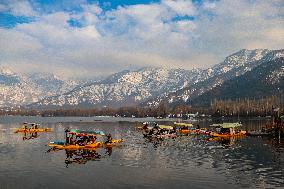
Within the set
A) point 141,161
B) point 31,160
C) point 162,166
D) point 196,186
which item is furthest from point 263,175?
point 31,160

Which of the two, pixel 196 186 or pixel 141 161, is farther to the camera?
pixel 141 161

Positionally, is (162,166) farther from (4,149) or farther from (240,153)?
(4,149)

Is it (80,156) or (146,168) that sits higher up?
(80,156)

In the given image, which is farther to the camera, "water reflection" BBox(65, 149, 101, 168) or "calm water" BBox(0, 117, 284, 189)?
"water reflection" BBox(65, 149, 101, 168)

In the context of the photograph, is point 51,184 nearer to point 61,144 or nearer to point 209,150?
point 61,144

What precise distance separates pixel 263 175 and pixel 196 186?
15026mm

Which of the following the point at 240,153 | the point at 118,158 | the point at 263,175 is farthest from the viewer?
the point at 240,153

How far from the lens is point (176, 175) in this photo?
64125mm

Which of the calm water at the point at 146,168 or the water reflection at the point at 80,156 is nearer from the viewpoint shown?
the calm water at the point at 146,168

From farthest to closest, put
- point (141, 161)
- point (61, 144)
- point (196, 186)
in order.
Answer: point (61, 144) → point (141, 161) → point (196, 186)

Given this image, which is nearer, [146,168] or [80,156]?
[146,168]

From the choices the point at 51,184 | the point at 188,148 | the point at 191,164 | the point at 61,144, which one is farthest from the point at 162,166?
the point at 61,144

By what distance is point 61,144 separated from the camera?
4026 inches

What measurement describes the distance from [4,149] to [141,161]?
150ft
